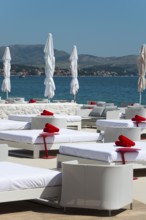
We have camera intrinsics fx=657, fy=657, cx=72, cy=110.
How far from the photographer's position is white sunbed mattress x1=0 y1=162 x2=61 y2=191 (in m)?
6.09

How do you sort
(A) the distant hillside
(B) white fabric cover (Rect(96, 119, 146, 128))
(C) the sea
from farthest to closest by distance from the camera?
(A) the distant hillside
(C) the sea
(B) white fabric cover (Rect(96, 119, 146, 128))

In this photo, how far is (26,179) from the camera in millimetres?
6191

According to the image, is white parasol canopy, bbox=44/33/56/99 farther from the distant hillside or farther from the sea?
the distant hillside

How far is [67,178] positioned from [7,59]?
1591 centimetres

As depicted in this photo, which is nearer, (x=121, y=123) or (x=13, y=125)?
(x=13, y=125)

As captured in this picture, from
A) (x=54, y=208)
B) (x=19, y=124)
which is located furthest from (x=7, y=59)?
(x=54, y=208)

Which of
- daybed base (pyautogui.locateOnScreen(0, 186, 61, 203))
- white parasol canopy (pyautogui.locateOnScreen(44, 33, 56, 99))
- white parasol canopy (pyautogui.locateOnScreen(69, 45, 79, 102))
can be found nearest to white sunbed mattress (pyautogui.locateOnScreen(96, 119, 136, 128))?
white parasol canopy (pyautogui.locateOnScreen(44, 33, 56, 99))

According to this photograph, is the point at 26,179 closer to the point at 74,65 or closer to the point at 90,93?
the point at 74,65

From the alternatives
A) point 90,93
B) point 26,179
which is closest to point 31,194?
point 26,179

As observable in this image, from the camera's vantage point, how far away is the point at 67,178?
20.3ft

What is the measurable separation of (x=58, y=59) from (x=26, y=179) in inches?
6325

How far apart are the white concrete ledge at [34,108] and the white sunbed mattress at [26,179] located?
999 cm

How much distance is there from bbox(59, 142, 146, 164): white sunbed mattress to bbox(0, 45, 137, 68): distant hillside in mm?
112231

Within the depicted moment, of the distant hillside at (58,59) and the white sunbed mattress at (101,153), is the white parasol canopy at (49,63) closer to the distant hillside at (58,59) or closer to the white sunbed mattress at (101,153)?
the white sunbed mattress at (101,153)
